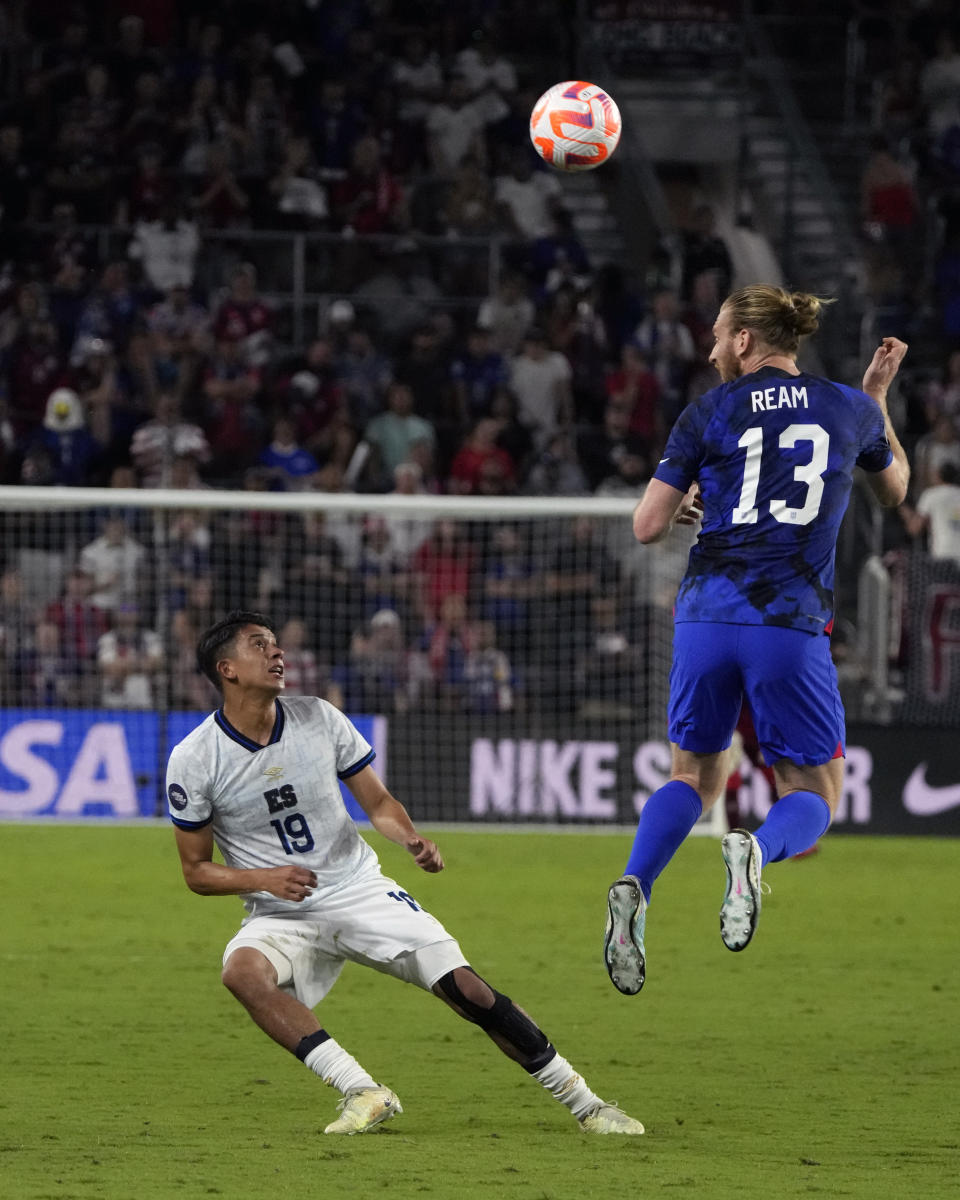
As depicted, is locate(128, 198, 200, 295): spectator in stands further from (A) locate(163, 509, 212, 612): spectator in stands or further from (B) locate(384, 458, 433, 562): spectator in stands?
(B) locate(384, 458, 433, 562): spectator in stands

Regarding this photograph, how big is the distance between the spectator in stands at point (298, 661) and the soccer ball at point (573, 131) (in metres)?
6.64

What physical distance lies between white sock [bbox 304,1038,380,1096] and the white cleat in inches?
45.6

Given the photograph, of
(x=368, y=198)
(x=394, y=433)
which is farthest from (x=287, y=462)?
(x=368, y=198)

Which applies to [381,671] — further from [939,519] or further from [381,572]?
[939,519]

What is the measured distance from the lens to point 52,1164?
5.32 m

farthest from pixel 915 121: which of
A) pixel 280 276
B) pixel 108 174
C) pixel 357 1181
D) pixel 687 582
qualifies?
pixel 357 1181

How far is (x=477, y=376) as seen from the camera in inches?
699

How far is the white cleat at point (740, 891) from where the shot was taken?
5352mm

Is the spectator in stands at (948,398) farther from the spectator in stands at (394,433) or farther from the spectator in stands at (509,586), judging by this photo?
the spectator in stands at (394,433)

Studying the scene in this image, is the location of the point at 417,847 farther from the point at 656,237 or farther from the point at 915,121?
the point at 915,121

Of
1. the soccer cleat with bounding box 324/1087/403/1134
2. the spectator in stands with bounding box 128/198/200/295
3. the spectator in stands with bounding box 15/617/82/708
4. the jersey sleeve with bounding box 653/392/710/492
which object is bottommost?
the spectator in stands with bounding box 15/617/82/708

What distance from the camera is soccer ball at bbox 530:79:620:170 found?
28.9 feet

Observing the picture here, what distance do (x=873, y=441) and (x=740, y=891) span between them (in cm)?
147

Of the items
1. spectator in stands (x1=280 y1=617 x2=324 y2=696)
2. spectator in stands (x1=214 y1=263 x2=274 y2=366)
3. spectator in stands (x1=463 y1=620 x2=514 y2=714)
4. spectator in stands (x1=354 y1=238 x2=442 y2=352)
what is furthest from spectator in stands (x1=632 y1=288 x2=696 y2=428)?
spectator in stands (x1=280 y1=617 x2=324 y2=696)
